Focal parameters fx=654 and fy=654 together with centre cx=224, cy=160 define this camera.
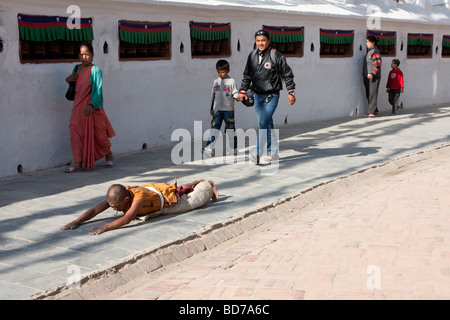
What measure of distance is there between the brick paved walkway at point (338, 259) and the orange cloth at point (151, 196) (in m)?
0.88

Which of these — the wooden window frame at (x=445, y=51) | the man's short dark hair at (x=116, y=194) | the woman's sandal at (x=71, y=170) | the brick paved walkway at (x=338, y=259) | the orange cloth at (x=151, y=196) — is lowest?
the brick paved walkway at (x=338, y=259)

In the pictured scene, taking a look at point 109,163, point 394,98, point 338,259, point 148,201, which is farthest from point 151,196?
point 394,98

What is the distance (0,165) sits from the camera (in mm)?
8352

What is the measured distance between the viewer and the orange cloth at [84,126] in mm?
8750

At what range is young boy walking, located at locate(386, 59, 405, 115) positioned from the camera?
1656 cm

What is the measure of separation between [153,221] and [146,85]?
4.43 metres

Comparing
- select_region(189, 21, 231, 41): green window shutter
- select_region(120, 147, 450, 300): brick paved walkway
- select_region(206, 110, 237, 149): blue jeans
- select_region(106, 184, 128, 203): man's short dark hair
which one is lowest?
select_region(120, 147, 450, 300): brick paved walkway

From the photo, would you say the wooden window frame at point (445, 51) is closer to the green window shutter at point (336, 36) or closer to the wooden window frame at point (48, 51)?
the green window shutter at point (336, 36)

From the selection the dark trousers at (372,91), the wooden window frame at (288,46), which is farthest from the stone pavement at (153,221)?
the dark trousers at (372,91)

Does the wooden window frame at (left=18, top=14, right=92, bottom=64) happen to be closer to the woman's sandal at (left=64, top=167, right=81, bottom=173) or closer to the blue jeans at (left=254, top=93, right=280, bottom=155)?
the woman's sandal at (left=64, top=167, right=81, bottom=173)

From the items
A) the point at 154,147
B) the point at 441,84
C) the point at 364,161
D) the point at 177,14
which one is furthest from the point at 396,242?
the point at 441,84

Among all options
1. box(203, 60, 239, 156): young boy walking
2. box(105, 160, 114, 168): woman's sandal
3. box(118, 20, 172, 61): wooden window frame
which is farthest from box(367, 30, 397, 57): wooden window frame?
box(105, 160, 114, 168): woman's sandal

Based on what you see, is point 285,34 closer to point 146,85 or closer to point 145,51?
point 145,51

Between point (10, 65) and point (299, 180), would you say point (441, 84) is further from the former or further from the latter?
point (10, 65)
